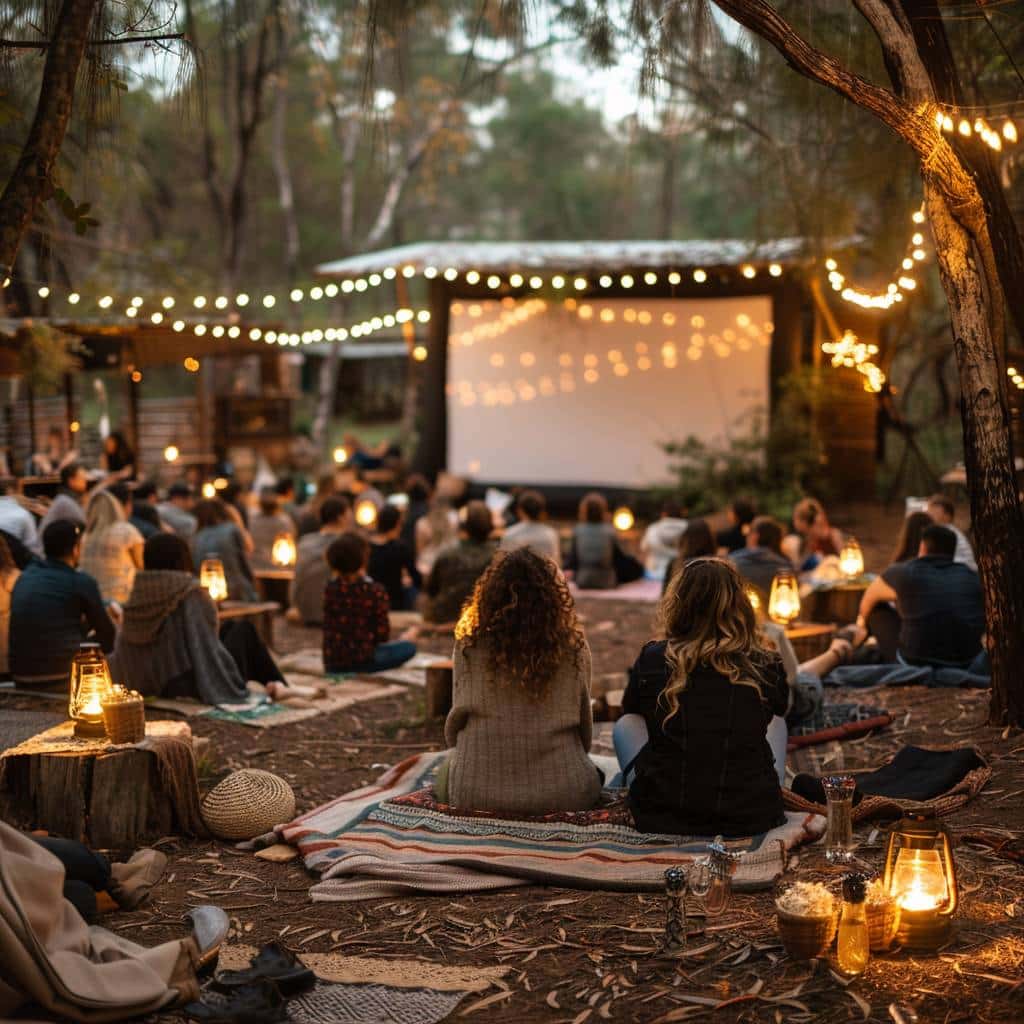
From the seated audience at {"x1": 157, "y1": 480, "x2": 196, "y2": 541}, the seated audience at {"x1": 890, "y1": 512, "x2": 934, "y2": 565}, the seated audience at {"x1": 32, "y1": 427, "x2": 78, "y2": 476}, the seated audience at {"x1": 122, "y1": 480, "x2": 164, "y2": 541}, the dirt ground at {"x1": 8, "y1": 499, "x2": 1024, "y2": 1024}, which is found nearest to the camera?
the dirt ground at {"x1": 8, "y1": 499, "x2": 1024, "y2": 1024}

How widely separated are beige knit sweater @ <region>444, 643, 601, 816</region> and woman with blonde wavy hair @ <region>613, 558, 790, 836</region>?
0.37 m

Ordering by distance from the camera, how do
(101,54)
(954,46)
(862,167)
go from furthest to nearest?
(862,167) < (954,46) < (101,54)

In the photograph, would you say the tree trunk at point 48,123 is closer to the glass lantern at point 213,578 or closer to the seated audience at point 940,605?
the glass lantern at point 213,578

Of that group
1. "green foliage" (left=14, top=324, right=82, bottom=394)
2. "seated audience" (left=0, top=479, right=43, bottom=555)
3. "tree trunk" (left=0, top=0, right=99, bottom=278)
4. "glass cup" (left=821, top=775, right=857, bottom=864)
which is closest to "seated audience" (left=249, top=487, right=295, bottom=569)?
"seated audience" (left=0, top=479, right=43, bottom=555)

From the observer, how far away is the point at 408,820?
5.57 metres

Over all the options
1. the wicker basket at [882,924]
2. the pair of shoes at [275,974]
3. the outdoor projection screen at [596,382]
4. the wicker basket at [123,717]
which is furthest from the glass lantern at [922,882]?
the outdoor projection screen at [596,382]

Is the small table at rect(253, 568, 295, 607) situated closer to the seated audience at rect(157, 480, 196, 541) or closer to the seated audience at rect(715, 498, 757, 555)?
the seated audience at rect(157, 480, 196, 541)

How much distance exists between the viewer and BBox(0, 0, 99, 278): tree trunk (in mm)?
5148

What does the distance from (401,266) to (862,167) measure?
24.5 feet

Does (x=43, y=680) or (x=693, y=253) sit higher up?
(x=693, y=253)

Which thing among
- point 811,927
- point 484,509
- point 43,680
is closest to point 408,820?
point 811,927

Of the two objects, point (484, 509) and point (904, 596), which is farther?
point (484, 509)

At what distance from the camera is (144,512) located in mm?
11094

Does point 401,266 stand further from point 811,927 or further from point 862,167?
point 811,927
